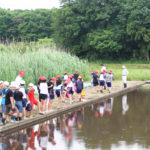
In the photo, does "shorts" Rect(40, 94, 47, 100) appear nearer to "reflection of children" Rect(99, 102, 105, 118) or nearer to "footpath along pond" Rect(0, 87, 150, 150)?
"footpath along pond" Rect(0, 87, 150, 150)

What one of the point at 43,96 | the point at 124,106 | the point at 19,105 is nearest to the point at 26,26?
the point at 124,106

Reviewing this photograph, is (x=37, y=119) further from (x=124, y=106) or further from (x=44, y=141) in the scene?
(x=124, y=106)

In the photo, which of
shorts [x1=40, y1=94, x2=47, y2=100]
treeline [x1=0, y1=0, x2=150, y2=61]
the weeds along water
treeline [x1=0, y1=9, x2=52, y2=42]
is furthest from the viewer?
treeline [x1=0, y1=9, x2=52, y2=42]

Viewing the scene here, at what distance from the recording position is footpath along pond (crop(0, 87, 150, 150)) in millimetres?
8844

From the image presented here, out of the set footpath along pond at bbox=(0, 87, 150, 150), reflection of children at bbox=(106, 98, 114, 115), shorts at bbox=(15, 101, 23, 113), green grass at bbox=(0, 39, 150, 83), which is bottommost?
reflection of children at bbox=(106, 98, 114, 115)

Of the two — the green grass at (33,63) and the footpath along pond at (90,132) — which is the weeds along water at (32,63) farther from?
the footpath along pond at (90,132)

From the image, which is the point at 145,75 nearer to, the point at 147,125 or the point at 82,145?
the point at 147,125

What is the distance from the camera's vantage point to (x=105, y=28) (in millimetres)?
58094

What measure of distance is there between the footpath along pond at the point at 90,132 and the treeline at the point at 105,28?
38.0 metres

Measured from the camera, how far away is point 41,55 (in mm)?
22344

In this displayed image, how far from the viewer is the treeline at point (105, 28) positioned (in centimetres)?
5159

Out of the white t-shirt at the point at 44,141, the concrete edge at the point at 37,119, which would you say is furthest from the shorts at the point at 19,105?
the white t-shirt at the point at 44,141

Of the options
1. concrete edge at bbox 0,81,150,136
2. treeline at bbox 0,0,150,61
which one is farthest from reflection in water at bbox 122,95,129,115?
treeline at bbox 0,0,150,61

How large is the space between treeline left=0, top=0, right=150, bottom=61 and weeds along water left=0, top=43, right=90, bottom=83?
27.5m
